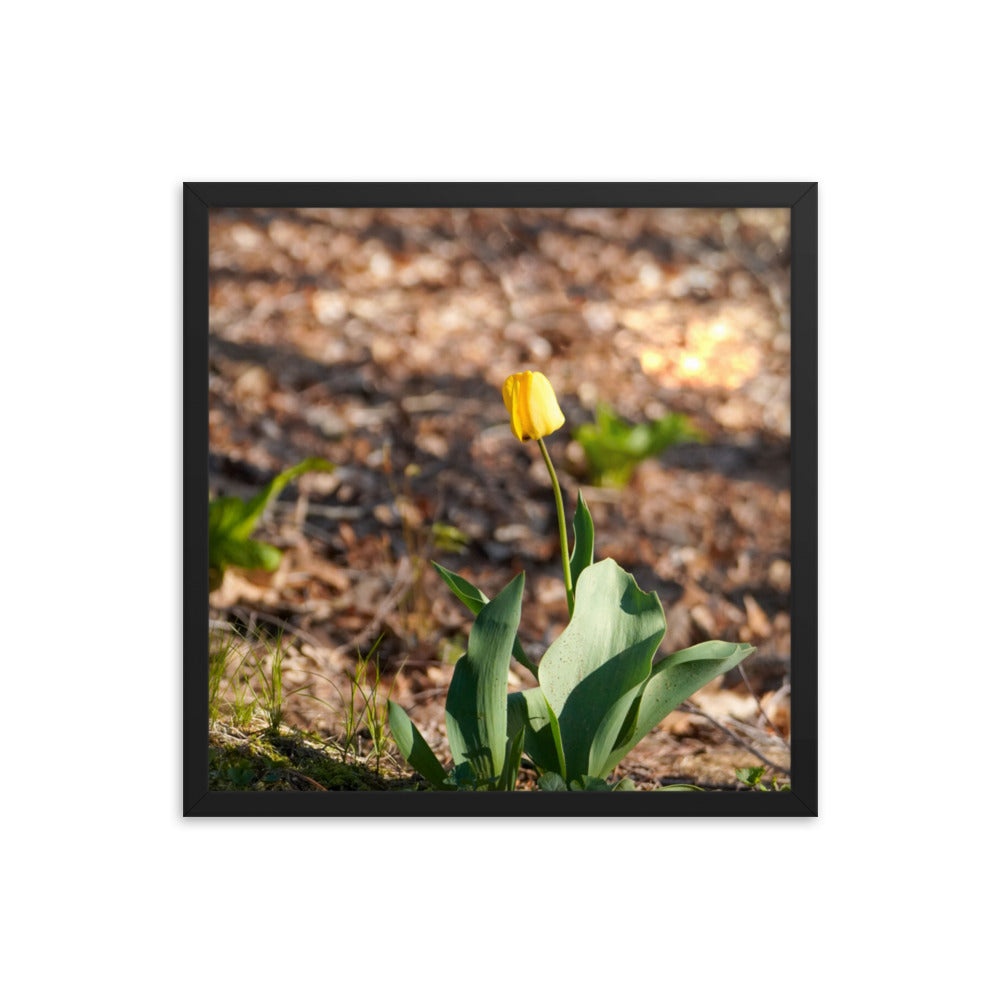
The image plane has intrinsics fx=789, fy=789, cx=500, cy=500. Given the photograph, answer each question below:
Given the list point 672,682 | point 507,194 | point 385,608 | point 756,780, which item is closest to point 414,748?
point 385,608

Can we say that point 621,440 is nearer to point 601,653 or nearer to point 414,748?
point 601,653

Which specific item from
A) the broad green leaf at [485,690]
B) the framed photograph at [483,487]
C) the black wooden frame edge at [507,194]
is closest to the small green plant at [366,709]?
the framed photograph at [483,487]

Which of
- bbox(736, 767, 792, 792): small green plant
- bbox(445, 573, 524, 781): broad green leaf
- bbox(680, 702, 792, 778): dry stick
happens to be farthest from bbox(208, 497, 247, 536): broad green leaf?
bbox(736, 767, 792, 792): small green plant

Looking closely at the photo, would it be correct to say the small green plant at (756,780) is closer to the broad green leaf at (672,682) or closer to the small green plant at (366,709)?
the broad green leaf at (672,682)

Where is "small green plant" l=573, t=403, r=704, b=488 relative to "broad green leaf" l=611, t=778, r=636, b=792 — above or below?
above

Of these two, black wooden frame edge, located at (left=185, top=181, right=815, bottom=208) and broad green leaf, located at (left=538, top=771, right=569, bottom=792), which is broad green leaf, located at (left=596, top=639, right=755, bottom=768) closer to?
broad green leaf, located at (left=538, top=771, right=569, bottom=792)
